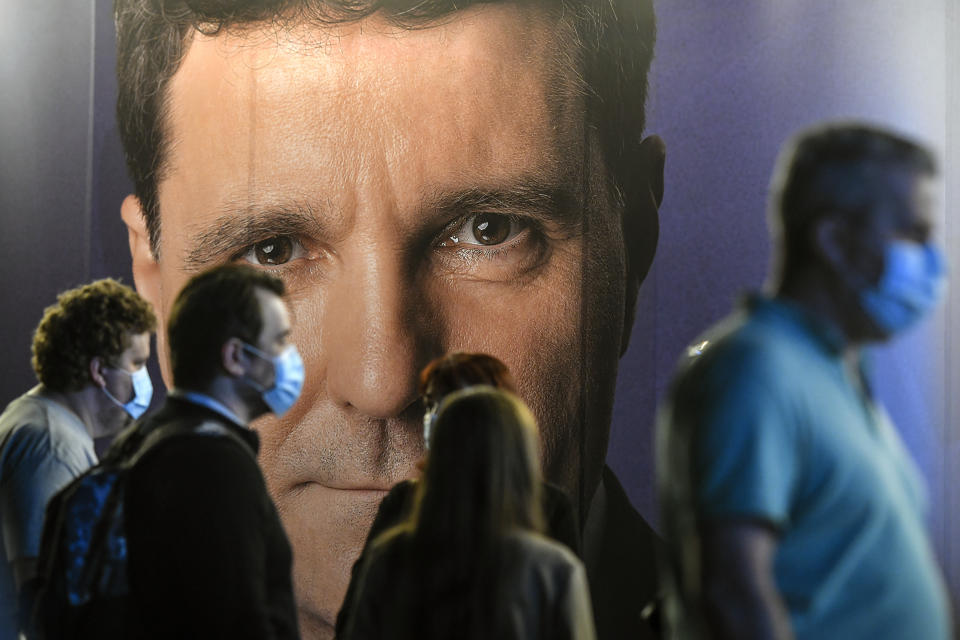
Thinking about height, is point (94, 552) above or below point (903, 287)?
below

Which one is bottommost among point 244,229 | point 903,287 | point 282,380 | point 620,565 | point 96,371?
point 620,565

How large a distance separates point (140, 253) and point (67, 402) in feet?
4.41

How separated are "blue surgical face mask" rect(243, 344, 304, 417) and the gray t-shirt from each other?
1.06m

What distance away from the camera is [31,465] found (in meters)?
3.26

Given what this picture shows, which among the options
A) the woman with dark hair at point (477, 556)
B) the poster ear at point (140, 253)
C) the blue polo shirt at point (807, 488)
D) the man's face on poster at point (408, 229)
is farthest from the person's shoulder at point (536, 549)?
the poster ear at point (140, 253)

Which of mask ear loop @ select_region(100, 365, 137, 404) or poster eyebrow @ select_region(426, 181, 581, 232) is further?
poster eyebrow @ select_region(426, 181, 581, 232)

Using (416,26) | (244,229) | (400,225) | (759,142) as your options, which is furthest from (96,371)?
(759,142)

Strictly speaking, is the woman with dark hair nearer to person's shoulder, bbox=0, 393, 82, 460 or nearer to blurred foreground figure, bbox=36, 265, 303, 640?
blurred foreground figure, bbox=36, 265, 303, 640

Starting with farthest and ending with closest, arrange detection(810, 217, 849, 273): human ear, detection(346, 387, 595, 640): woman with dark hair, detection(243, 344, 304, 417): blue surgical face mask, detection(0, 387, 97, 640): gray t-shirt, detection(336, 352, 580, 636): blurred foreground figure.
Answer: detection(0, 387, 97, 640): gray t-shirt
detection(336, 352, 580, 636): blurred foreground figure
detection(243, 344, 304, 417): blue surgical face mask
detection(346, 387, 595, 640): woman with dark hair
detection(810, 217, 849, 273): human ear

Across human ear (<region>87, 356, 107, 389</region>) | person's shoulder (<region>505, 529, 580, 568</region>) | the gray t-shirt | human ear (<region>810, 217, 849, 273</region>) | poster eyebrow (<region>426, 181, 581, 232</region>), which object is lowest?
the gray t-shirt

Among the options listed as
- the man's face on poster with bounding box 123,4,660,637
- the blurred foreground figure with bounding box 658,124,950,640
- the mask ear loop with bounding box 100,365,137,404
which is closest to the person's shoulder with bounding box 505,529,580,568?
the blurred foreground figure with bounding box 658,124,950,640

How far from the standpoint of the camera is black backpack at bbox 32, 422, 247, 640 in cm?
216

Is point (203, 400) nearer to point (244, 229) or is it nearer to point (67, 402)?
point (67, 402)

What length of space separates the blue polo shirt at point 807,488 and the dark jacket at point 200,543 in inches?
36.7
